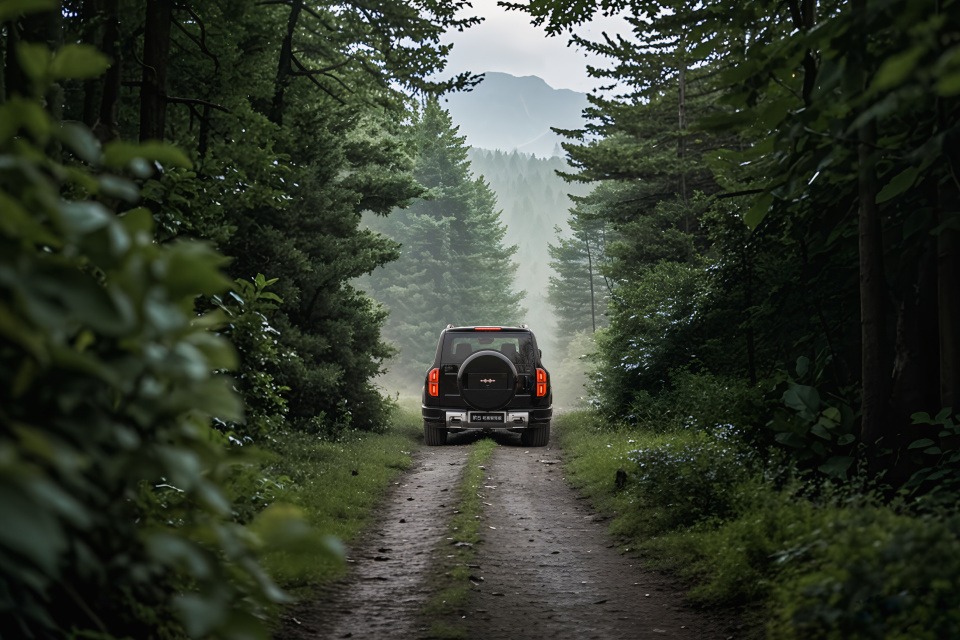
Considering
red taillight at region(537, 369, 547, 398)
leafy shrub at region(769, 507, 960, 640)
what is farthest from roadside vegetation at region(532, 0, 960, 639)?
red taillight at region(537, 369, 547, 398)

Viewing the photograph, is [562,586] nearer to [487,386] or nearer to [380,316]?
[487,386]

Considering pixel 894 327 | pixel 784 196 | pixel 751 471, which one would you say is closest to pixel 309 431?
pixel 751 471

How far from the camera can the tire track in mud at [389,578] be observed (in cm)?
569

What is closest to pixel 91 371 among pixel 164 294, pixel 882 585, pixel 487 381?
pixel 164 294

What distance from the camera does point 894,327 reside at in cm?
826

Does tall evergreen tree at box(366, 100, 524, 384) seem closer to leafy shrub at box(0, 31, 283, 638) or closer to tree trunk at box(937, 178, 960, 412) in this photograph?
tree trunk at box(937, 178, 960, 412)

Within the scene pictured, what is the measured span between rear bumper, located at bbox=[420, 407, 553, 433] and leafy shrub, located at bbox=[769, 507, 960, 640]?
36.8 feet

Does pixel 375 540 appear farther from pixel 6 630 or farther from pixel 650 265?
pixel 650 265

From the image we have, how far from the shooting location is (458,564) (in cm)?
729

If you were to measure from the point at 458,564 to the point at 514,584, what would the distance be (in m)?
0.64

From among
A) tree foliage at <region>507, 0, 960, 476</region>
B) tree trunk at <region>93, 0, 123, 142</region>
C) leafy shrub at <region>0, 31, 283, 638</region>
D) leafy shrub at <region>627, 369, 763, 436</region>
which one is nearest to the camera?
leafy shrub at <region>0, 31, 283, 638</region>

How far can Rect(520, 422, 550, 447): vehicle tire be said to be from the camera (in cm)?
1647

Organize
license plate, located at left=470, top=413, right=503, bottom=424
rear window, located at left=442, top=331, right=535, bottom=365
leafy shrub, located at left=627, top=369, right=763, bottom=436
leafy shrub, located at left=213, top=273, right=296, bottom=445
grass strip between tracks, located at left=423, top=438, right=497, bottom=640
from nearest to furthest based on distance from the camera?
1. grass strip between tracks, located at left=423, top=438, right=497, bottom=640
2. leafy shrub, located at left=213, top=273, right=296, bottom=445
3. leafy shrub, located at left=627, top=369, right=763, bottom=436
4. license plate, located at left=470, top=413, right=503, bottom=424
5. rear window, located at left=442, top=331, right=535, bottom=365

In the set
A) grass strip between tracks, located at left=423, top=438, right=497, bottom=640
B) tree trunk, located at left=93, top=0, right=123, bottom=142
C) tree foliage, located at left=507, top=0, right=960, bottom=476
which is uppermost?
tree trunk, located at left=93, top=0, right=123, bottom=142
